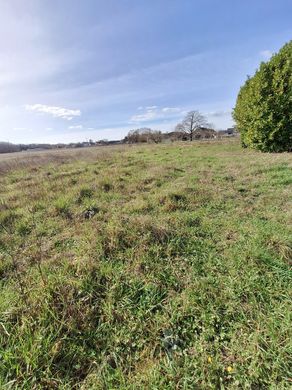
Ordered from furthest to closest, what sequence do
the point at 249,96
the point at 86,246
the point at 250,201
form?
the point at 249,96 < the point at 250,201 < the point at 86,246

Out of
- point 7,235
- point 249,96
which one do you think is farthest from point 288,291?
point 249,96

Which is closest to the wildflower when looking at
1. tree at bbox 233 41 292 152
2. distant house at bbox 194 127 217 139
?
tree at bbox 233 41 292 152

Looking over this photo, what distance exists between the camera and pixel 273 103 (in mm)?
10234

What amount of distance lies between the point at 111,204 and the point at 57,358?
3539 millimetres

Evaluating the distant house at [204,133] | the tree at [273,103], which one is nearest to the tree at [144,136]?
the distant house at [204,133]

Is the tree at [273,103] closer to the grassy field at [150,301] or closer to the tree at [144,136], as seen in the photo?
the grassy field at [150,301]

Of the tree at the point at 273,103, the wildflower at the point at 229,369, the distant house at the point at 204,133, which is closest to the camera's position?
the wildflower at the point at 229,369

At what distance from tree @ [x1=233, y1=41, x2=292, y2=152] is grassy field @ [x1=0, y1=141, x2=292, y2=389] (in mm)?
8210

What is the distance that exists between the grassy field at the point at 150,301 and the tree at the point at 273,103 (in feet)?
26.9

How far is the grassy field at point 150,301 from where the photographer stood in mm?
1638

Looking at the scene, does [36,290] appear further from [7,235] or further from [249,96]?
[249,96]

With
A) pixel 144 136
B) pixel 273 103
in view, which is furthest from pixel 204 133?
pixel 273 103

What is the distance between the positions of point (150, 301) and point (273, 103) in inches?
455

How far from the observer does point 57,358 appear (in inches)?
69.4
